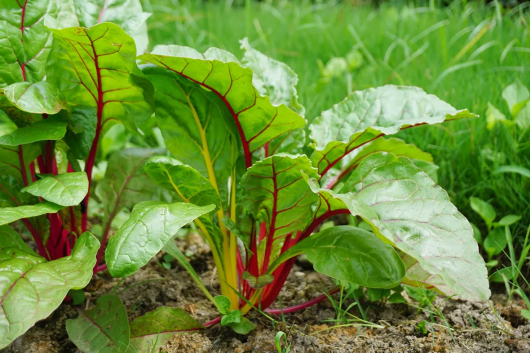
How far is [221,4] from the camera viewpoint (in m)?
4.38

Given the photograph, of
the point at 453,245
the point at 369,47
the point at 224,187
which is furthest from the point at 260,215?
the point at 369,47

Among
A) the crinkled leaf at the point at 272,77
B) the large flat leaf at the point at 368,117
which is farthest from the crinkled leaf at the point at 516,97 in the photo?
the crinkled leaf at the point at 272,77

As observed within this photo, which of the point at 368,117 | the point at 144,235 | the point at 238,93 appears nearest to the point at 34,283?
the point at 144,235

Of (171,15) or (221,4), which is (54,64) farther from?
(221,4)

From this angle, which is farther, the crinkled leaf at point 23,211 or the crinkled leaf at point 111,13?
the crinkled leaf at point 111,13

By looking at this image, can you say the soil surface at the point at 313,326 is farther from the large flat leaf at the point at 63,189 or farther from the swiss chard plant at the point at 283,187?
the large flat leaf at the point at 63,189

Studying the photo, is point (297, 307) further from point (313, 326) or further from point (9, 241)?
point (9, 241)

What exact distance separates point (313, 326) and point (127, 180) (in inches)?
31.7

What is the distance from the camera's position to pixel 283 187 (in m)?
1.35

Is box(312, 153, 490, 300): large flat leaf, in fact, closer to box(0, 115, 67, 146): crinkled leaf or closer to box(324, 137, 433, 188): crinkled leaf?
box(324, 137, 433, 188): crinkled leaf

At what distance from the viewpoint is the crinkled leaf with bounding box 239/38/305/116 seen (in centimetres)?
157

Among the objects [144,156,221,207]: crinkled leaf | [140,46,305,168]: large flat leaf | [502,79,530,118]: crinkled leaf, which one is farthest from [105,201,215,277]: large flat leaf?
[502,79,530,118]: crinkled leaf

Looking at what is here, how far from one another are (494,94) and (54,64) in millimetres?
1848

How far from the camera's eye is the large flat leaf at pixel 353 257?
128 centimetres
